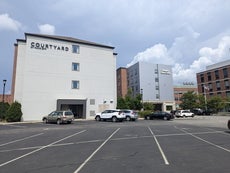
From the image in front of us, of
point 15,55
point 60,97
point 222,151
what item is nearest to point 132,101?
point 60,97

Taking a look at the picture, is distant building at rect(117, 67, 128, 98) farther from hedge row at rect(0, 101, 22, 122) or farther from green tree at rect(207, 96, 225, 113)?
hedge row at rect(0, 101, 22, 122)

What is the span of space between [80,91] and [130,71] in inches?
1888

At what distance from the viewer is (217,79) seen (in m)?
67.0

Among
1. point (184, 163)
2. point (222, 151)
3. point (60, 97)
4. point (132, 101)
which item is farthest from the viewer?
point (132, 101)

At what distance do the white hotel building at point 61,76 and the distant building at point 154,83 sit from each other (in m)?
36.0

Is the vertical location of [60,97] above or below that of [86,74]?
below

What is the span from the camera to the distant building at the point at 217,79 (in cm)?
Answer: 6336

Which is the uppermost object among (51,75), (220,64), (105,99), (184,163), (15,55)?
(220,64)

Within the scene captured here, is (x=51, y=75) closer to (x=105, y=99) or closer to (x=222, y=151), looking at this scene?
(x=105, y=99)

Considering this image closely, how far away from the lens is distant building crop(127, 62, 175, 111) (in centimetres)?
7219

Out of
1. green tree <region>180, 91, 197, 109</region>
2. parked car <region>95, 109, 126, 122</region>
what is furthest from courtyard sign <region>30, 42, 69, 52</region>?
green tree <region>180, 91, 197, 109</region>

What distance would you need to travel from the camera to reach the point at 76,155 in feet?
25.4

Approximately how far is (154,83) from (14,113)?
183ft

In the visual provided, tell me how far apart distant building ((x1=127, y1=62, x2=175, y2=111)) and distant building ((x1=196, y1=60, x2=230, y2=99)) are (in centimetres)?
1263
